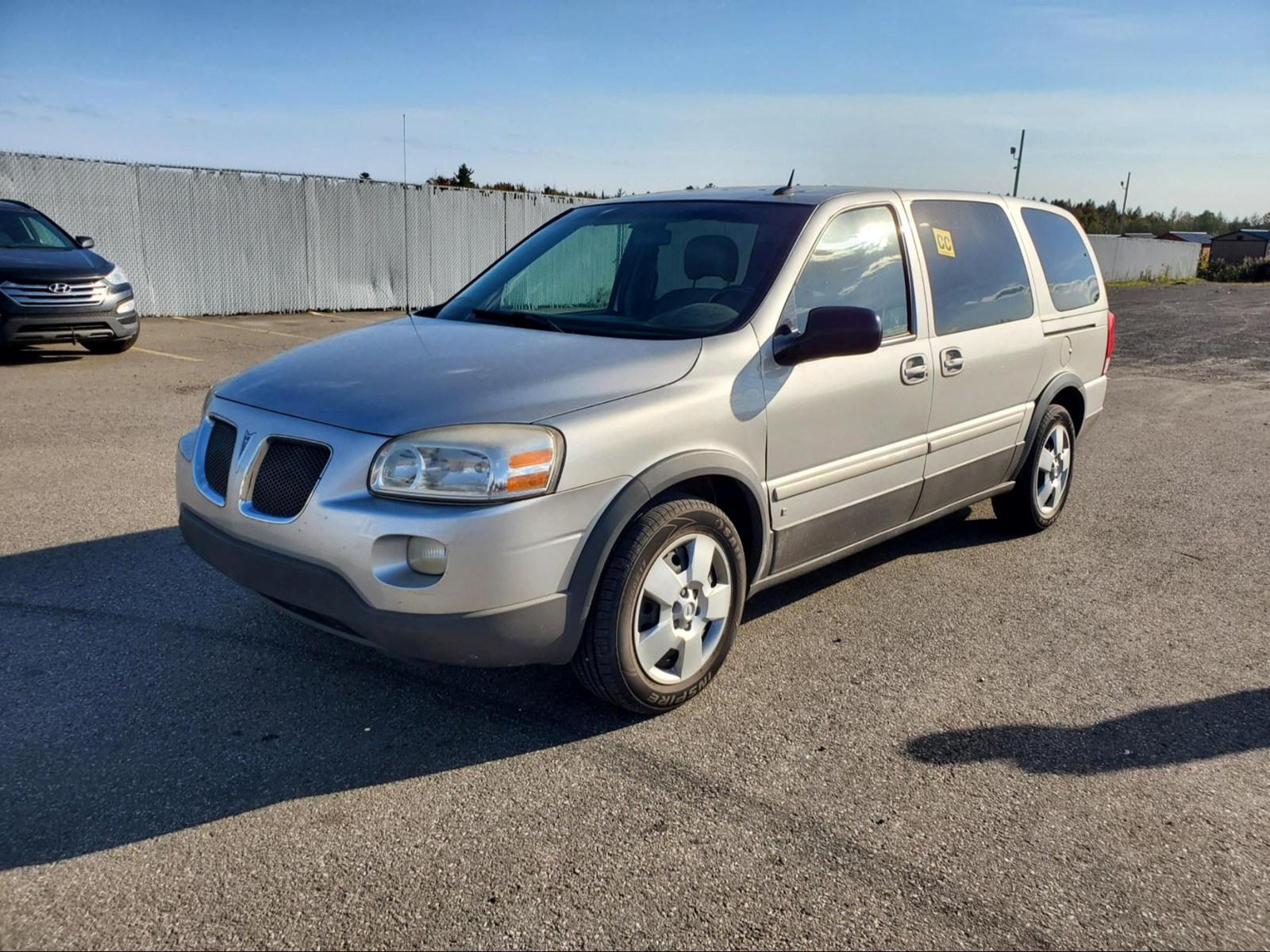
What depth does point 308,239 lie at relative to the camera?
18797mm

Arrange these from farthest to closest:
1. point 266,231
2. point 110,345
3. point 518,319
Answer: point 266,231 → point 110,345 → point 518,319

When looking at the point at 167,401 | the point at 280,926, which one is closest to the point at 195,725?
the point at 280,926

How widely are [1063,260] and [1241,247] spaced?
79.5 m

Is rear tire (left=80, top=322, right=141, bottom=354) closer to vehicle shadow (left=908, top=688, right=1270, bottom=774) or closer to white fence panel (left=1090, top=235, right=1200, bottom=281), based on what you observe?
vehicle shadow (left=908, top=688, right=1270, bottom=774)

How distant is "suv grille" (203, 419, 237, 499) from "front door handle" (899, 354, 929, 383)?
8.89ft

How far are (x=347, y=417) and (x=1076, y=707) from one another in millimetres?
2797

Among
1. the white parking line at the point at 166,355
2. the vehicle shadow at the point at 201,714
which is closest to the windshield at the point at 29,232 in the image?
the white parking line at the point at 166,355

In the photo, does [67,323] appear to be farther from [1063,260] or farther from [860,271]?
[1063,260]

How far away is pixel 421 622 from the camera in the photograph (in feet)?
10.2

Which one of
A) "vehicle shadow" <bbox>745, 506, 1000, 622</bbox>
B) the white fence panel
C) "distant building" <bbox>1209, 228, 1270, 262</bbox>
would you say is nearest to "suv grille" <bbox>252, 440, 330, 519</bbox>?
"vehicle shadow" <bbox>745, 506, 1000, 622</bbox>

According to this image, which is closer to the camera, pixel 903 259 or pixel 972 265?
pixel 903 259

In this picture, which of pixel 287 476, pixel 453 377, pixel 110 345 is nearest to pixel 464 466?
pixel 453 377

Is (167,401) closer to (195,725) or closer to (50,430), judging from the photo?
(50,430)

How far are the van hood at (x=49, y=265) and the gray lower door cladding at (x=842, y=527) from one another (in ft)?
32.1
